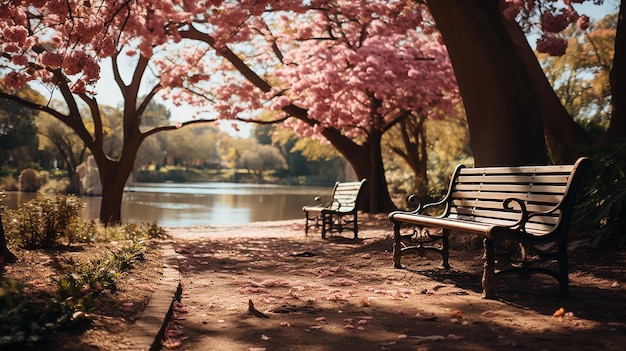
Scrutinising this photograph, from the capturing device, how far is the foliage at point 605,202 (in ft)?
19.5

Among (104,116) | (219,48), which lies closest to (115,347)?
(219,48)

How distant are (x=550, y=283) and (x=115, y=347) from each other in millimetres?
4003

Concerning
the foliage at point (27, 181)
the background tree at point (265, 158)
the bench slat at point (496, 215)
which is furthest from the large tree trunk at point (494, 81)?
the background tree at point (265, 158)

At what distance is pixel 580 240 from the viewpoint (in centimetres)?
645

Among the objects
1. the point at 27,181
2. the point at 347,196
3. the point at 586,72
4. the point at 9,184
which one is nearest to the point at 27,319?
→ the point at 347,196

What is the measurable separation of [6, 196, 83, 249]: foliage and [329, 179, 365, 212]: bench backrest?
485 cm

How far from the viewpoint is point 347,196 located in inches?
438

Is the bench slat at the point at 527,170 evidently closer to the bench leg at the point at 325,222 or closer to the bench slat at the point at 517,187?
the bench slat at the point at 517,187

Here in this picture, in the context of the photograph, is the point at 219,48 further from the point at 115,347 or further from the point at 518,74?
the point at 115,347

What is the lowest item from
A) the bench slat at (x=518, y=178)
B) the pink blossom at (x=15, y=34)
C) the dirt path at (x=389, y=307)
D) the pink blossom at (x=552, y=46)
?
the dirt path at (x=389, y=307)

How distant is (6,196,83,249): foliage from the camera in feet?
22.0

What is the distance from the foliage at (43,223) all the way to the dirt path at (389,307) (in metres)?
1.52

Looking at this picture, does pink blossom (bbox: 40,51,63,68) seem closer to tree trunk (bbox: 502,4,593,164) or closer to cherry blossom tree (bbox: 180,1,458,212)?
cherry blossom tree (bbox: 180,1,458,212)

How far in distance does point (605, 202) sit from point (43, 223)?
6.32m
